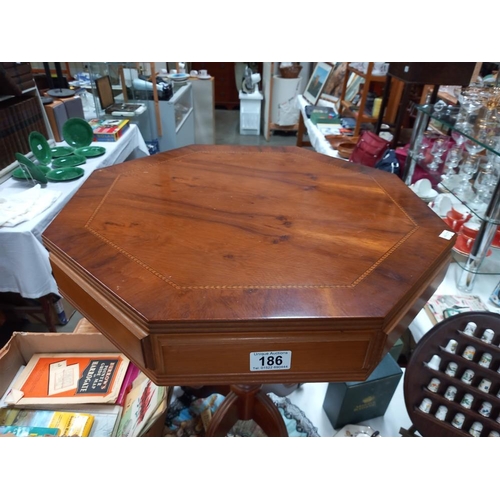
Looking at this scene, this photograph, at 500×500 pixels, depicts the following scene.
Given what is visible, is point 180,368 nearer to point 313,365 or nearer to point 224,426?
point 313,365

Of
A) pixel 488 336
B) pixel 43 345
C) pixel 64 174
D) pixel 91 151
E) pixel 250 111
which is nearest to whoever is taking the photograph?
pixel 488 336

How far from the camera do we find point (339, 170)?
2.69 feet

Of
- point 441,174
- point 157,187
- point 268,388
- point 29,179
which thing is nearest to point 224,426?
point 268,388

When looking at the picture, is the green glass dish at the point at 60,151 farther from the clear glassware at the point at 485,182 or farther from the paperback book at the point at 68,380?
the clear glassware at the point at 485,182

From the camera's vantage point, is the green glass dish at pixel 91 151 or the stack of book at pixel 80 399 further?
the green glass dish at pixel 91 151

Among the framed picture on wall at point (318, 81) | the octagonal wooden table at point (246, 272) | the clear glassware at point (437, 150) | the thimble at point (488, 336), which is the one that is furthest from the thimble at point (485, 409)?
the framed picture on wall at point (318, 81)

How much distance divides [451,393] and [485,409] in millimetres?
52

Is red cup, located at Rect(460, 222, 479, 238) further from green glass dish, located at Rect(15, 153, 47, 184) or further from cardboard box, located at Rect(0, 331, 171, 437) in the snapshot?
green glass dish, located at Rect(15, 153, 47, 184)

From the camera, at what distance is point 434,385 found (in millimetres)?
645

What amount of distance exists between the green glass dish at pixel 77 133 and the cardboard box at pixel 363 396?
2.02 meters

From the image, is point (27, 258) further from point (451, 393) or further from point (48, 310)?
point (451, 393)

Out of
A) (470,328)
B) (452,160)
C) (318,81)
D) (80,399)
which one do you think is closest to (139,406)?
(80,399)

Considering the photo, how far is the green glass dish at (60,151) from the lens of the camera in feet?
6.44

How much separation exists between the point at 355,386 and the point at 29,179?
1.67 metres
